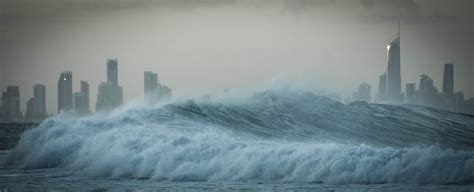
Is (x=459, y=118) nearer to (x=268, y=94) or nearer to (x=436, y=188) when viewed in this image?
(x=268, y=94)

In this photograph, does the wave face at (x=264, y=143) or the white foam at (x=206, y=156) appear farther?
the wave face at (x=264, y=143)

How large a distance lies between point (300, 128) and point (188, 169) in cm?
1209

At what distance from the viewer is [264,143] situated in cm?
3306

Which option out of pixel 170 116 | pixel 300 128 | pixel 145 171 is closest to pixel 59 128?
pixel 170 116

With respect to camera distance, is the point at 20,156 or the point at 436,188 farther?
the point at 20,156

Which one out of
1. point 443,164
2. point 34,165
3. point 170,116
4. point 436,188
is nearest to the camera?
point 436,188

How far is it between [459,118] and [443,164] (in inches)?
899

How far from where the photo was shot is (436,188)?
25.9 meters

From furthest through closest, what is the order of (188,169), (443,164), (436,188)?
(188,169) < (443,164) < (436,188)

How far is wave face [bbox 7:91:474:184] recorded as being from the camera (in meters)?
28.3

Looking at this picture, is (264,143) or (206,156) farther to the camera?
(264,143)

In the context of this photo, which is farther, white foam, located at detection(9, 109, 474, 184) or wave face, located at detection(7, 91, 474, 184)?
wave face, located at detection(7, 91, 474, 184)

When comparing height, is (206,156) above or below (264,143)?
below

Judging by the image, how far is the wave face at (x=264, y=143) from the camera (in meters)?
28.3
